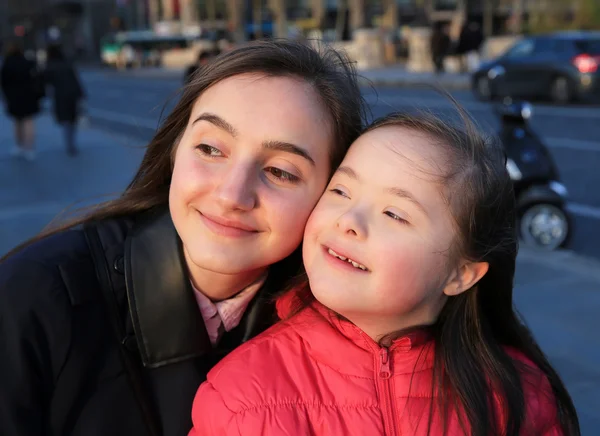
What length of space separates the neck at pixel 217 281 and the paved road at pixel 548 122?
1.90 feet

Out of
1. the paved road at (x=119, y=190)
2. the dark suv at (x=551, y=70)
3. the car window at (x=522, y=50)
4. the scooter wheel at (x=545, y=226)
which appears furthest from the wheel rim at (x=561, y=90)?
the scooter wheel at (x=545, y=226)

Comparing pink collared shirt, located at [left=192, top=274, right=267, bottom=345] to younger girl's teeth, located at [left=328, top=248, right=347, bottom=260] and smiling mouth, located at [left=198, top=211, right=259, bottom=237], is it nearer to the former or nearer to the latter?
smiling mouth, located at [left=198, top=211, right=259, bottom=237]

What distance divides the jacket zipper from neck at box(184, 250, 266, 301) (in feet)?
1.36

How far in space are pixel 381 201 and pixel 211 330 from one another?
0.58 meters

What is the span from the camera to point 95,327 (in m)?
1.75

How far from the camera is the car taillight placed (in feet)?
49.3

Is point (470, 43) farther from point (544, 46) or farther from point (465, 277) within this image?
point (465, 277)

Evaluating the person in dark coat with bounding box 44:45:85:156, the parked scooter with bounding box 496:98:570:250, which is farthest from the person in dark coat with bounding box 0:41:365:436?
the person in dark coat with bounding box 44:45:85:156

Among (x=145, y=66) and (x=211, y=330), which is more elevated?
(x=211, y=330)

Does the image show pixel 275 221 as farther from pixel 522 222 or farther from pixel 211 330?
pixel 522 222

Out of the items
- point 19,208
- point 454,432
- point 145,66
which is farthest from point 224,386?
point 145,66

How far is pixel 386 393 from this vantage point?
5.60 feet

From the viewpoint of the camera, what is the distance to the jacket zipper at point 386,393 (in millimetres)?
1672

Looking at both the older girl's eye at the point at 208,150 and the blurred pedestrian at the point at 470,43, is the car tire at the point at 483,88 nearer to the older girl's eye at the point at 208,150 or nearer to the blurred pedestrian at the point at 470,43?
the blurred pedestrian at the point at 470,43
